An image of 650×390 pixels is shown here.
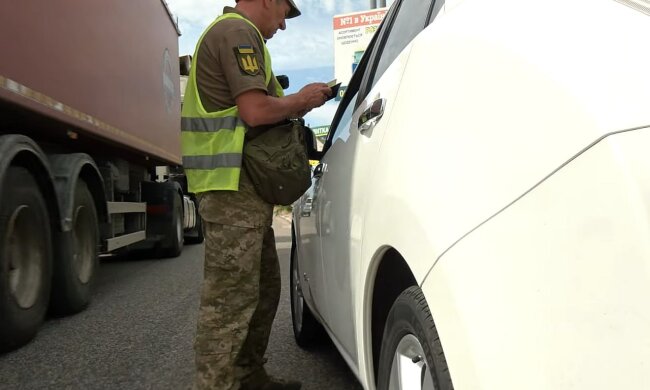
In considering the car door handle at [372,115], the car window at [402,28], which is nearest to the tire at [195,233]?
the car window at [402,28]

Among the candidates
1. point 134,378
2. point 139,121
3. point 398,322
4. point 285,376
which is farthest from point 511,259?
point 139,121

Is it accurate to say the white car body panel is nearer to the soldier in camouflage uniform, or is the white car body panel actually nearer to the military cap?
the soldier in camouflage uniform

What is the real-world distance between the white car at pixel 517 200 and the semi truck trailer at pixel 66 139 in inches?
118

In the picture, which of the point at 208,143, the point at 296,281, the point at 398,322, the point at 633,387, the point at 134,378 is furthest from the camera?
the point at 296,281

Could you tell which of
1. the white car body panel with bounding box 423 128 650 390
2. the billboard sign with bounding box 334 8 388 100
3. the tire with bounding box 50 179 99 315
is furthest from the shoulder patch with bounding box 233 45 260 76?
the billboard sign with bounding box 334 8 388 100

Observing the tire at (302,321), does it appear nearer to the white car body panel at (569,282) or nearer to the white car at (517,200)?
the white car at (517,200)

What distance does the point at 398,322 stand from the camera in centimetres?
161

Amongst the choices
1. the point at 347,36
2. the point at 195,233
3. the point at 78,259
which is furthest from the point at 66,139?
the point at 347,36

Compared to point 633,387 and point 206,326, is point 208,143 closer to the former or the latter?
point 206,326

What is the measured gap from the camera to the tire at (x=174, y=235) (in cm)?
912

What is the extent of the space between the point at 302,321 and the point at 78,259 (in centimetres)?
259

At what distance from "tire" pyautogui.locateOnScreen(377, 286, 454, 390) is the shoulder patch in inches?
48.8

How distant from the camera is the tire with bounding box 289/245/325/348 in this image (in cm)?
369

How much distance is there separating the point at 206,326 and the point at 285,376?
1.01 meters
